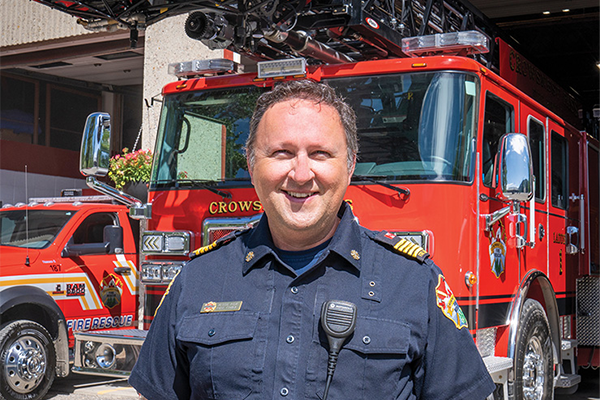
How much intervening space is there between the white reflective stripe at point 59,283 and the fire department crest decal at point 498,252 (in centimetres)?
455

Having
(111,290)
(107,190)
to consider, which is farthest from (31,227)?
(107,190)

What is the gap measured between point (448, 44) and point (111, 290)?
4.82 meters

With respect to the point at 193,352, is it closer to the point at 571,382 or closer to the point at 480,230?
the point at 480,230

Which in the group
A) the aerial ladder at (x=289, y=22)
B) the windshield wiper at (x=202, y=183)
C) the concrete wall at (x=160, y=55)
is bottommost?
the windshield wiper at (x=202, y=183)

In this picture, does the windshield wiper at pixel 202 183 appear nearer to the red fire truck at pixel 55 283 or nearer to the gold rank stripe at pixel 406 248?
the red fire truck at pixel 55 283

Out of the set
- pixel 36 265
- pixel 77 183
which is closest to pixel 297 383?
pixel 36 265

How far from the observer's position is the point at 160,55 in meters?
12.3

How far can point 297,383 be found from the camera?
1899mm

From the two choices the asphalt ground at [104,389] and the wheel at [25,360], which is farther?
the asphalt ground at [104,389]

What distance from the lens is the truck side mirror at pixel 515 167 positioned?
4.49m

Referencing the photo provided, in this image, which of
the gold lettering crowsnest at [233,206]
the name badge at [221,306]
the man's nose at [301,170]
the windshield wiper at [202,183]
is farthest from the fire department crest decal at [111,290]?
the man's nose at [301,170]

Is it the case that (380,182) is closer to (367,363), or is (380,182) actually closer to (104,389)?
(367,363)

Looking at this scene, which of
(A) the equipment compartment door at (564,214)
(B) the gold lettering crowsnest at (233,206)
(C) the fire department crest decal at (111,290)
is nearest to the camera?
(B) the gold lettering crowsnest at (233,206)

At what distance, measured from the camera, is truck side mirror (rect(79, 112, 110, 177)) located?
4.93 metres
